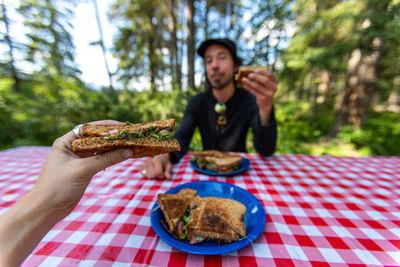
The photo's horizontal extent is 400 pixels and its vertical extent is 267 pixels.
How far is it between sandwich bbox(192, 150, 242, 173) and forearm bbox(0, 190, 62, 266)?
4.56ft

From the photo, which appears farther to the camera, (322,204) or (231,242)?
(322,204)

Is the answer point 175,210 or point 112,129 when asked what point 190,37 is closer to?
point 112,129

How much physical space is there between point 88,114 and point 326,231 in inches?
294

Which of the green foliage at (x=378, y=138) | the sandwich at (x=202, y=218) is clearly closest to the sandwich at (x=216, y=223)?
the sandwich at (x=202, y=218)

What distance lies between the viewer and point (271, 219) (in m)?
1.16

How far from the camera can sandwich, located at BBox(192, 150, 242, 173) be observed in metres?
1.83

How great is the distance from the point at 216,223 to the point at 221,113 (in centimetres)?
240

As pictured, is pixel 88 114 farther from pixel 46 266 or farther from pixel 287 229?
pixel 287 229

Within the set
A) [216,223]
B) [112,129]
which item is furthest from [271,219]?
[112,129]

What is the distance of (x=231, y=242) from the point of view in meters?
0.95

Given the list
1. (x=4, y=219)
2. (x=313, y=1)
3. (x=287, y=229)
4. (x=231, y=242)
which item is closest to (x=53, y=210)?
(x=4, y=219)

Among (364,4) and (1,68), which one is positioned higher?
(364,4)

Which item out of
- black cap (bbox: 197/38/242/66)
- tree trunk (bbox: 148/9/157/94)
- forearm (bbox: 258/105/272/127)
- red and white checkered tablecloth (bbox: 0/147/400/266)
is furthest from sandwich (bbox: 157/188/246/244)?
tree trunk (bbox: 148/9/157/94)

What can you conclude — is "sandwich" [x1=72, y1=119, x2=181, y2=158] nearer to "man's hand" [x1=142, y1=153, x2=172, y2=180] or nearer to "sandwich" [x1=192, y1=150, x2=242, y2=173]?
"man's hand" [x1=142, y1=153, x2=172, y2=180]
